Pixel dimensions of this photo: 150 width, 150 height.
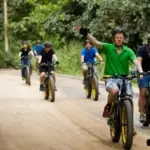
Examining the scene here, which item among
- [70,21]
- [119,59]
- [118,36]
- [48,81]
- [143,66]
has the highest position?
[118,36]

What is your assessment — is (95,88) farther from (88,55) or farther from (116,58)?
(116,58)

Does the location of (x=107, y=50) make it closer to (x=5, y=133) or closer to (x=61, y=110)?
(x=5, y=133)

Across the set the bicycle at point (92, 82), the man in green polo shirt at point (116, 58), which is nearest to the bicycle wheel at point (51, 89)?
the bicycle at point (92, 82)

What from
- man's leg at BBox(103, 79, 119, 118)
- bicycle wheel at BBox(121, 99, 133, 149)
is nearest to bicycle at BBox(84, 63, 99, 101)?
man's leg at BBox(103, 79, 119, 118)

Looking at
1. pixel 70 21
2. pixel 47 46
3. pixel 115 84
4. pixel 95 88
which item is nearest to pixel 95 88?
pixel 95 88

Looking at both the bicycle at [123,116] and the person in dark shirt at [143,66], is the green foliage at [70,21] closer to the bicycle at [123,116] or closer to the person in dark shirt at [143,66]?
the person in dark shirt at [143,66]

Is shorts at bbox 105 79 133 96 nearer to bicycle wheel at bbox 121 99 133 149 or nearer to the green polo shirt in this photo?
the green polo shirt

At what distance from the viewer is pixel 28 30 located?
166 ft

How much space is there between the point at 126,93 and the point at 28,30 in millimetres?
41885

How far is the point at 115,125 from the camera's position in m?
9.42

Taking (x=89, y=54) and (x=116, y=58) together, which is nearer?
(x=116, y=58)

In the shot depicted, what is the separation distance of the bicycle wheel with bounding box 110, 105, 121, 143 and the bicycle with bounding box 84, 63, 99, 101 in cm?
699

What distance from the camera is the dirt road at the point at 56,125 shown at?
958 cm

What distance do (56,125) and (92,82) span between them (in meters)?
5.44
